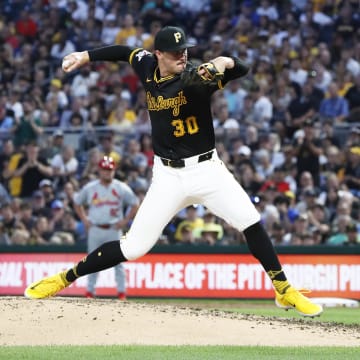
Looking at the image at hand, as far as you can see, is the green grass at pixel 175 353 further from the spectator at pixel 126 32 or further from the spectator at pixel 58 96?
the spectator at pixel 126 32

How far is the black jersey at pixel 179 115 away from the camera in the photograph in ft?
27.3

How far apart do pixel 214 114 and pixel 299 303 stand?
1008 centimetres

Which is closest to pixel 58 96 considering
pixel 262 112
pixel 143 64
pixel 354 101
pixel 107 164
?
pixel 262 112

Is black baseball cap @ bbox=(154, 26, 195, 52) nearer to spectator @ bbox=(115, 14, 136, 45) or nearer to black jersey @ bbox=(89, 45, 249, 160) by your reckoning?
black jersey @ bbox=(89, 45, 249, 160)

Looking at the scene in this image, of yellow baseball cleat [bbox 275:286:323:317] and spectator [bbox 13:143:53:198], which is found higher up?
spectator [bbox 13:143:53:198]

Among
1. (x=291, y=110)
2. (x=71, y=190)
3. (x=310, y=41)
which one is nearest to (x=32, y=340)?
(x=71, y=190)

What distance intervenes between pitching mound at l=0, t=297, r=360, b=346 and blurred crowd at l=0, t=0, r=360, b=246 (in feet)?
22.7

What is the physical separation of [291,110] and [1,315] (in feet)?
33.9

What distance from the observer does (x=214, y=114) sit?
1853 cm

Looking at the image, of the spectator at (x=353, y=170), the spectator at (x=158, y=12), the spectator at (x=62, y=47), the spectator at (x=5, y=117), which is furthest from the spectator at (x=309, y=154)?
the spectator at (x=62, y=47)

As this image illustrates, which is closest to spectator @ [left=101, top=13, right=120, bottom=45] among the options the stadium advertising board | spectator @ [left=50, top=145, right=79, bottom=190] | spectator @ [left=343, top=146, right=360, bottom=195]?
spectator @ [left=50, top=145, right=79, bottom=190]

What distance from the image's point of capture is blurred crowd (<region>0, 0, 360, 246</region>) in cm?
1675

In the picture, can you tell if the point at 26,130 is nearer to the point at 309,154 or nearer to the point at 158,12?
the point at 158,12

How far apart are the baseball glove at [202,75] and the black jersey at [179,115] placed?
0.32 ft
